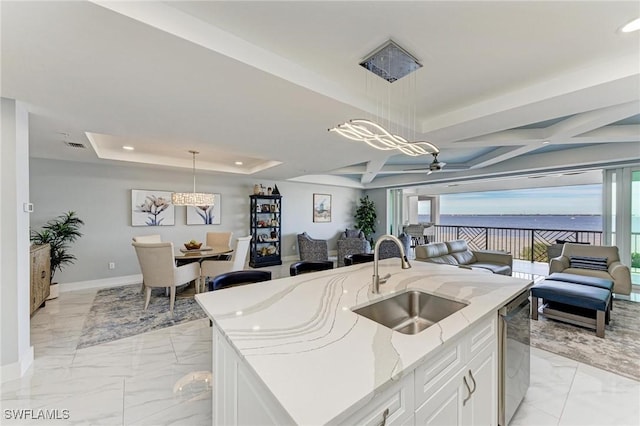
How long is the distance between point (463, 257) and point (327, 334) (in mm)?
4887

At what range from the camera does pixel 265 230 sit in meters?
7.05

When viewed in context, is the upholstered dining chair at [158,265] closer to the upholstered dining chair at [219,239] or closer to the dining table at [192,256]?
the dining table at [192,256]

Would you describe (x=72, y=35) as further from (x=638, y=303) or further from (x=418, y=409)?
(x=638, y=303)

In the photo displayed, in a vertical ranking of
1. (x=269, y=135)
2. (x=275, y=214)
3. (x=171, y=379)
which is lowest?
(x=171, y=379)

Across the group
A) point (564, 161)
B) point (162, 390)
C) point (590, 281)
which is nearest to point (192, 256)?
point (162, 390)

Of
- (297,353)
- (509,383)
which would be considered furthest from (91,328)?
(509,383)

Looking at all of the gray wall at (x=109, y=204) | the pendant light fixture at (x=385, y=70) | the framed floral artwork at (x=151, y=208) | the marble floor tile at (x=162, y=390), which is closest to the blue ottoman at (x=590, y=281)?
the pendant light fixture at (x=385, y=70)

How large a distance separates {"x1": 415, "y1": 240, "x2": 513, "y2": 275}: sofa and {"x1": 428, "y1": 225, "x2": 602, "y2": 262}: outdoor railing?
2.84 meters

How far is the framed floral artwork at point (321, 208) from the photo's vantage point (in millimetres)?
8081

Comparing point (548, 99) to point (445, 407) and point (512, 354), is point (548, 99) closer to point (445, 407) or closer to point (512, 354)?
point (512, 354)

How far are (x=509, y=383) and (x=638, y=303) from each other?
439 centimetres

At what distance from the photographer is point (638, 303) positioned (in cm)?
404

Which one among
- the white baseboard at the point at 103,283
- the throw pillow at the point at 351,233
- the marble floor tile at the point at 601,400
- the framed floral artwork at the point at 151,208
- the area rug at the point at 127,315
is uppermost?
the framed floral artwork at the point at 151,208

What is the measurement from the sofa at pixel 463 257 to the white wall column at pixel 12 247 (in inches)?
196
